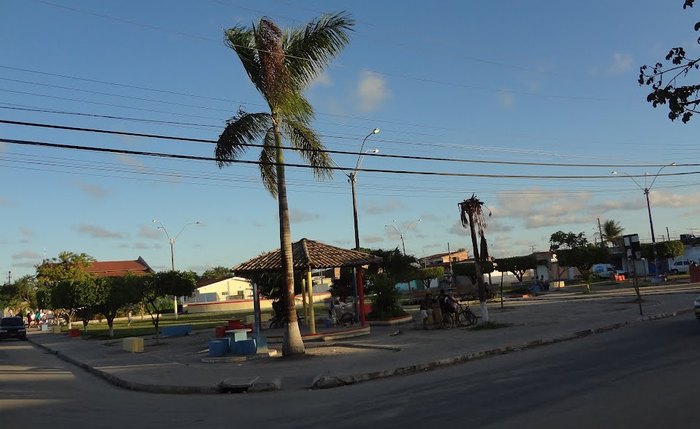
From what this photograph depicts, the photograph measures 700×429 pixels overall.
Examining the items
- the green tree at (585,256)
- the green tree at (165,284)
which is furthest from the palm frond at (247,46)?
the green tree at (585,256)

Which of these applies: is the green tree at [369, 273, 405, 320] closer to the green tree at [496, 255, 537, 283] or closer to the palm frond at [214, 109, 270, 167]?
the palm frond at [214, 109, 270, 167]

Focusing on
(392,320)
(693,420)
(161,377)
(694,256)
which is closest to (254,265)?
(392,320)

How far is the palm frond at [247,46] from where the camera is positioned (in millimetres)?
17891

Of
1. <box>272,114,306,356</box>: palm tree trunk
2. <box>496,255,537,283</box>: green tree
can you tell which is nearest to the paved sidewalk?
<box>272,114,306,356</box>: palm tree trunk

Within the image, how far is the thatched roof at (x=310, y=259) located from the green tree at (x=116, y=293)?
1053 cm

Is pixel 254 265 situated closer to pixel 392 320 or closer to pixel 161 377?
pixel 392 320

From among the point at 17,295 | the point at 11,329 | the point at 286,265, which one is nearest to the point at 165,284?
the point at 286,265

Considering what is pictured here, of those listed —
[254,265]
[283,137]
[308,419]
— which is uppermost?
[283,137]

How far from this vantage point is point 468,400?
948 cm

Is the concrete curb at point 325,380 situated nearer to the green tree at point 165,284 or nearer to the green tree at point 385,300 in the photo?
the green tree at point 385,300

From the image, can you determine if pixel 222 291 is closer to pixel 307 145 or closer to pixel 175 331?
pixel 175 331

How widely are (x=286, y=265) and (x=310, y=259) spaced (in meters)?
5.75

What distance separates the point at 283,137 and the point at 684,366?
12434 millimetres

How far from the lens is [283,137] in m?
18.7
